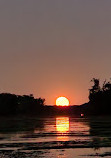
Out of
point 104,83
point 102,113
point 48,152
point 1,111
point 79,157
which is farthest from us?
point 1,111

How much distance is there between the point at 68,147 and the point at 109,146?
8.07 ft

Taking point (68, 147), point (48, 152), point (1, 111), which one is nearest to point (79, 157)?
point (48, 152)

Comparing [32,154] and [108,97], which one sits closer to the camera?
[32,154]

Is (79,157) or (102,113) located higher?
(102,113)

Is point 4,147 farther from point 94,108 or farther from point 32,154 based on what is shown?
point 94,108

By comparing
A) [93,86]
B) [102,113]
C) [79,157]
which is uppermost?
[93,86]

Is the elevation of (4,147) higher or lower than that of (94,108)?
lower

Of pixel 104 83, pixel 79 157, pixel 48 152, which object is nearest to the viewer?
pixel 79 157

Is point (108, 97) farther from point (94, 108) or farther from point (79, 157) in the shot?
point (79, 157)

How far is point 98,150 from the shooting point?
2558 cm

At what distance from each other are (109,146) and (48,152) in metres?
4.59

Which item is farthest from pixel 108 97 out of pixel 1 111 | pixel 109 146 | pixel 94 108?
pixel 109 146

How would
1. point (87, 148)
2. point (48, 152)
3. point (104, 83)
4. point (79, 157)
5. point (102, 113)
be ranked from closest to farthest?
point (79, 157), point (48, 152), point (87, 148), point (102, 113), point (104, 83)

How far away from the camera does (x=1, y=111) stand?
19725 cm
